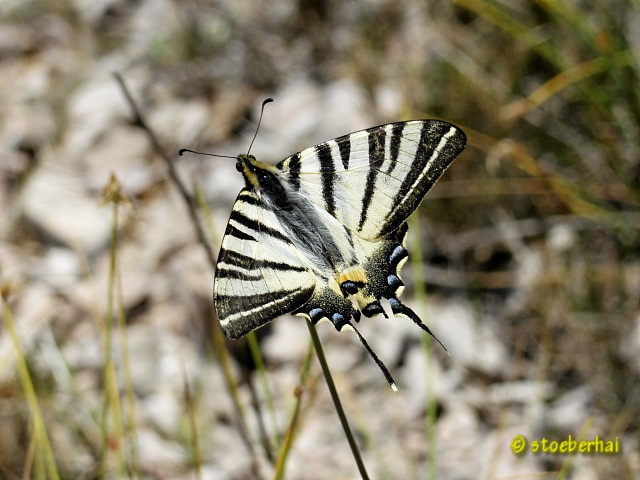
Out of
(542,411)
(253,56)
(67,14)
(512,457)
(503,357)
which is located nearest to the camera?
(512,457)

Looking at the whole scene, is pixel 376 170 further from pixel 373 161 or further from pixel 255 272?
pixel 255 272

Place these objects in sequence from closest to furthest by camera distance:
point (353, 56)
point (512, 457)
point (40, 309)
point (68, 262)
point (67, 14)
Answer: point (512, 457) < point (40, 309) < point (68, 262) < point (353, 56) < point (67, 14)

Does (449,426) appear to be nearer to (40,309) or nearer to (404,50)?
(40,309)

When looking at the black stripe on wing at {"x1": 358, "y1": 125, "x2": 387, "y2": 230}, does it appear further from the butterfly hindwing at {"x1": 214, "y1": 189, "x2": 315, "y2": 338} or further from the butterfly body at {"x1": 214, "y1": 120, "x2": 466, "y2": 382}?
the butterfly hindwing at {"x1": 214, "y1": 189, "x2": 315, "y2": 338}

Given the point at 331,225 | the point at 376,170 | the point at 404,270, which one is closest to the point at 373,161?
the point at 376,170

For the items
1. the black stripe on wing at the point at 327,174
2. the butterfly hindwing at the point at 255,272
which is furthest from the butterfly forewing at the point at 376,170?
the butterfly hindwing at the point at 255,272

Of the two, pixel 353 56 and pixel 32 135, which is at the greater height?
pixel 32 135

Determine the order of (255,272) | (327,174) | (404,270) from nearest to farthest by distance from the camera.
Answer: (255,272) < (327,174) < (404,270)

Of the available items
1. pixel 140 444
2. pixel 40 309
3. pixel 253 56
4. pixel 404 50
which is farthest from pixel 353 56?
pixel 140 444
